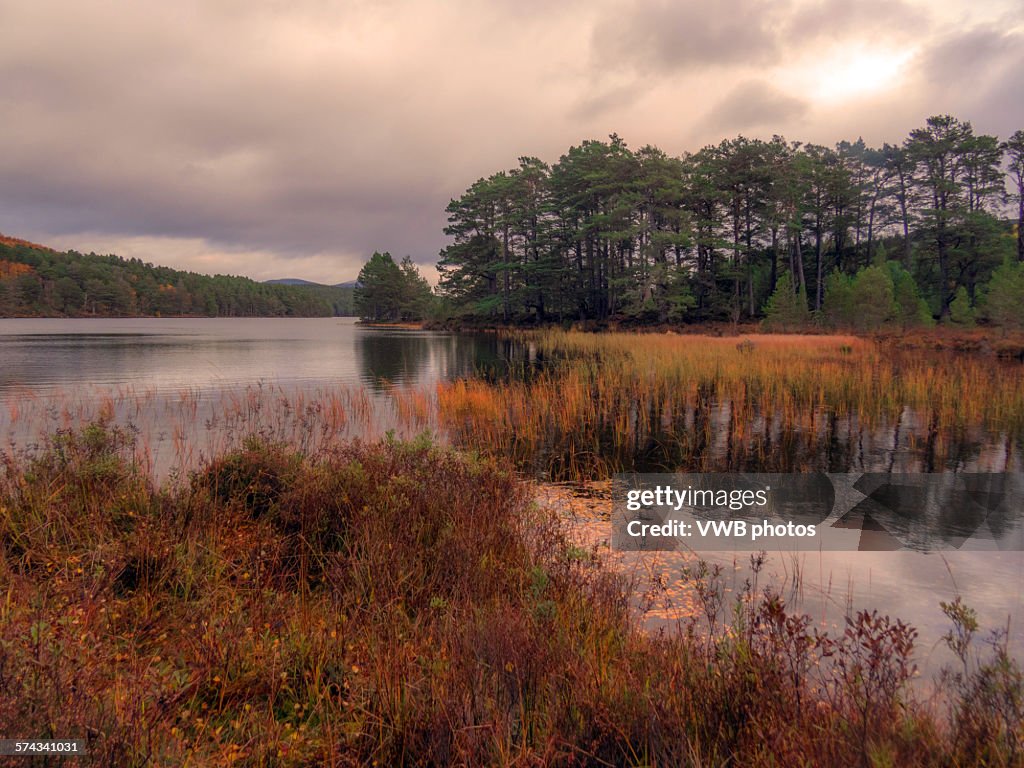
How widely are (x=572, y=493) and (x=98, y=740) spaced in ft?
23.0

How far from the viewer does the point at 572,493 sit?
8.70 m

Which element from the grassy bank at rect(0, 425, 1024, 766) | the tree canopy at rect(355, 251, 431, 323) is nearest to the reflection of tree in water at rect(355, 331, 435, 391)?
the grassy bank at rect(0, 425, 1024, 766)

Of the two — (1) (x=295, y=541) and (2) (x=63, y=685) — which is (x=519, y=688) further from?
(1) (x=295, y=541)

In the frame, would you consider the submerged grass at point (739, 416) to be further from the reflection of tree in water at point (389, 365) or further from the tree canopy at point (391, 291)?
→ the tree canopy at point (391, 291)

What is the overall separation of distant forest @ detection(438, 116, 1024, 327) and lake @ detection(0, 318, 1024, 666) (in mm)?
26517

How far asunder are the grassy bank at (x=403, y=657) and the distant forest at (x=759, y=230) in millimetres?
41784

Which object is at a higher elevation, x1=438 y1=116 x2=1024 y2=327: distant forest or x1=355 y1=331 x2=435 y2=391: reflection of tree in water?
x1=438 y1=116 x2=1024 y2=327: distant forest

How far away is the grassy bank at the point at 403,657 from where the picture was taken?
8.15 ft

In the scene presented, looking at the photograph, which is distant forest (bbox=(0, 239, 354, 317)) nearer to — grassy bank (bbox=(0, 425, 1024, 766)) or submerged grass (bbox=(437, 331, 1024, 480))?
submerged grass (bbox=(437, 331, 1024, 480))

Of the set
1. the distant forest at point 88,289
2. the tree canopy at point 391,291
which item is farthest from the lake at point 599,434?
the distant forest at point 88,289

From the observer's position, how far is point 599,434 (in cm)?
1271

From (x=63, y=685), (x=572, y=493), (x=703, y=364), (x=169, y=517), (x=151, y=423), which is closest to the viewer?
(x=63, y=685)

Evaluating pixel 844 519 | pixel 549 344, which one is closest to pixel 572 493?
pixel 844 519

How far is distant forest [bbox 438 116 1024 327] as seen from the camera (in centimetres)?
4603
